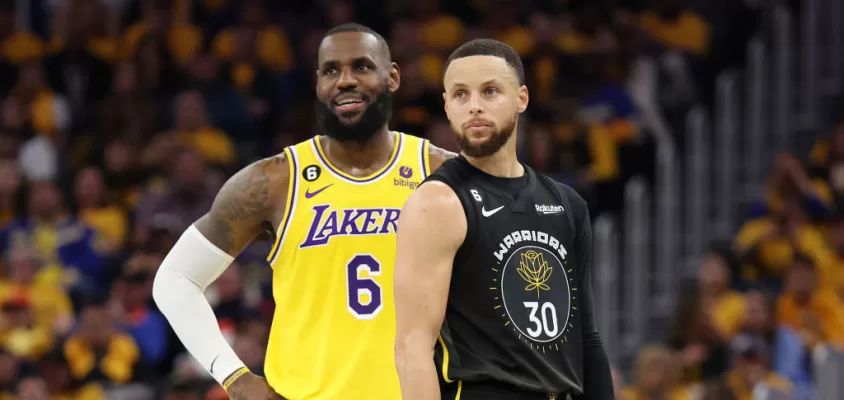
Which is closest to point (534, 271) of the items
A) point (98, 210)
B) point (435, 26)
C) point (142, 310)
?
point (142, 310)

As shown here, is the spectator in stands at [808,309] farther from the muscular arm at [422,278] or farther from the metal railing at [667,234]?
the muscular arm at [422,278]

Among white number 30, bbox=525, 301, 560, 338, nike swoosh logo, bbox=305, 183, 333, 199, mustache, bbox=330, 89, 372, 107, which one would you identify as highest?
mustache, bbox=330, 89, 372, 107

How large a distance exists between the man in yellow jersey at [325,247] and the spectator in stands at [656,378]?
4.36m

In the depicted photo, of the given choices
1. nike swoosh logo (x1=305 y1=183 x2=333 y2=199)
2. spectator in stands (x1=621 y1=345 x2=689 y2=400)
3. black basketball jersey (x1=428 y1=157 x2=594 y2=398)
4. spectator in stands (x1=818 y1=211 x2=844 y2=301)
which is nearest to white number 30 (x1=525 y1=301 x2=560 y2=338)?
A: black basketball jersey (x1=428 y1=157 x2=594 y2=398)

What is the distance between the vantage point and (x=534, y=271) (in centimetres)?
429

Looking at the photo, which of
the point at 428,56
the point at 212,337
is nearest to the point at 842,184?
the point at 428,56

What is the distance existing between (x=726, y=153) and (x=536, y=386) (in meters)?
7.82

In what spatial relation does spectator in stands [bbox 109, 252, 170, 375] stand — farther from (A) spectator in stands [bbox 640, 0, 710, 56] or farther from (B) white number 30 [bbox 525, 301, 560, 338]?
(B) white number 30 [bbox 525, 301, 560, 338]

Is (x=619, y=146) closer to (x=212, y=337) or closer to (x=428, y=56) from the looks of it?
(x=428, y=56)

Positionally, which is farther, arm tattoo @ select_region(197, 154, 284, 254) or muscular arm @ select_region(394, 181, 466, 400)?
arm tattoo @ select_region(197, 154, 284, 254)

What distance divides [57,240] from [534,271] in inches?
304

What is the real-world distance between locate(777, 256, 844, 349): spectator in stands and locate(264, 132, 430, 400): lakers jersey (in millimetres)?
5819

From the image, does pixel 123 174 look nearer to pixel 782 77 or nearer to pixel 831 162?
pixel 782 77

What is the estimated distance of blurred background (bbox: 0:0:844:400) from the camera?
9773 mm
